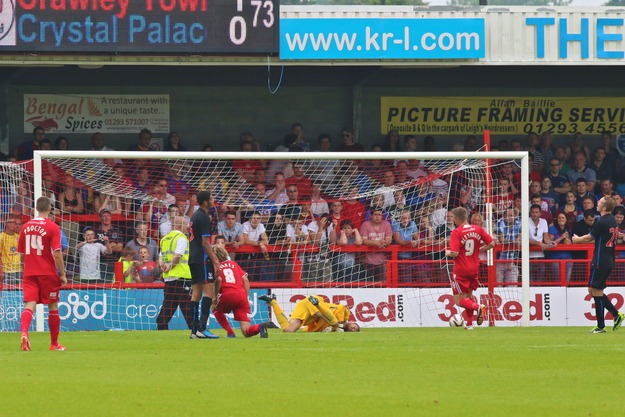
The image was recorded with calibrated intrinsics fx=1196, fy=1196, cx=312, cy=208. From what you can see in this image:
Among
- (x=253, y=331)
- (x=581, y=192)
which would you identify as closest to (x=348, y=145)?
(x=581, y=192)

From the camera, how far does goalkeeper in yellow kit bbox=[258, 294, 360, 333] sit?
1677 centimetres

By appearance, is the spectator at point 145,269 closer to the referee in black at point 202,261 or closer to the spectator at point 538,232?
the referee in black at point 202,261

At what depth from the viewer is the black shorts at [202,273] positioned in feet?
51.0

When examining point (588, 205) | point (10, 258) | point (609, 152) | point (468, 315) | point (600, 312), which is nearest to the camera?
point (600, 312)

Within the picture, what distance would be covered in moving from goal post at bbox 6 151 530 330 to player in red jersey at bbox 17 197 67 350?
533 centimetres

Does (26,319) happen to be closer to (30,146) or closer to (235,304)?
(235,304)

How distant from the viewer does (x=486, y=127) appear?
2692cm

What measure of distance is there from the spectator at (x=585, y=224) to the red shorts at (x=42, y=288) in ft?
37.9

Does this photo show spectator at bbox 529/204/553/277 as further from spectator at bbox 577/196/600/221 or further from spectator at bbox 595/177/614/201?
spectator at bbox 595/177/614/201

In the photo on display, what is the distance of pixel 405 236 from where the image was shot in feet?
70.2


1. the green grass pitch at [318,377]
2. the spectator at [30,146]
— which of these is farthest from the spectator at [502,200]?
the spectator at [30,146]

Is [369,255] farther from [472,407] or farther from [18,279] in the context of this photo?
[472,407]

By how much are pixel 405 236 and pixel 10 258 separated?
6.88 metres

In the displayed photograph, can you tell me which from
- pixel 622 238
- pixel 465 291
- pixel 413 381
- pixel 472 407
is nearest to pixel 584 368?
pixel 413 381
